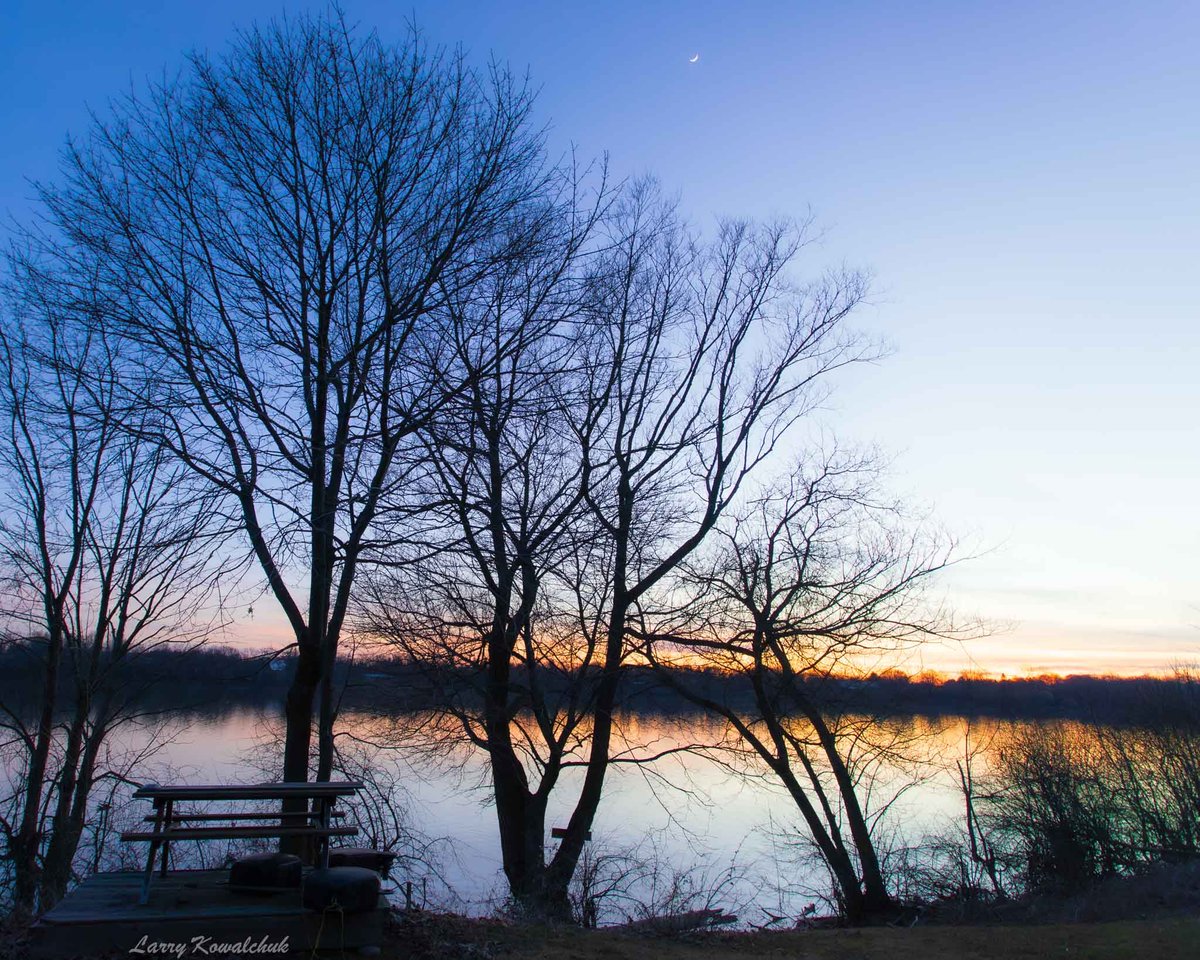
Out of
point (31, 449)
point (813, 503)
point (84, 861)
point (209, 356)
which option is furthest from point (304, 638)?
point (813, 503)

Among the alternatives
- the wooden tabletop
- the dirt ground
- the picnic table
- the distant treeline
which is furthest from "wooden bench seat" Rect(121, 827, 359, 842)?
the distant treeline

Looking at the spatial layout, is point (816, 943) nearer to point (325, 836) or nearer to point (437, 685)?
point (325, 836)

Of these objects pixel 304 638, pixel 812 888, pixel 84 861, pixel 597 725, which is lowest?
pixel 812 888

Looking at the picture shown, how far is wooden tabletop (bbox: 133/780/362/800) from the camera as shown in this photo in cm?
569

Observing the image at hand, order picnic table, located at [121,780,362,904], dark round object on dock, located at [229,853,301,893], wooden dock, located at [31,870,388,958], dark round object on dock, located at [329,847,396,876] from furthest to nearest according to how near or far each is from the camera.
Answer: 1. dark round object on dock, located at [329,847,396,876]
2. dark round object on dock, located at [229,853,301,893]
3. picnic table, located at [121,780,362,904]
4. wooden dock, located at [31,870,388,958]

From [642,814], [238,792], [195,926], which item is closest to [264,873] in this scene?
[238,792]

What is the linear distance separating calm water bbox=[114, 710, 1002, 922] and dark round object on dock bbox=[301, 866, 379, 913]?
5.25m

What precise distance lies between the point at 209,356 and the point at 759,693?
11.0 m

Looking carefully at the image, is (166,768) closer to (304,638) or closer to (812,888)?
(304,638)

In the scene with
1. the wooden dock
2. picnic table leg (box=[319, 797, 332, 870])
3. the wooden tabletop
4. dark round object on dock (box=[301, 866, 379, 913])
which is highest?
the wooden tabletop

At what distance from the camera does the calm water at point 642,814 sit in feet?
43.4

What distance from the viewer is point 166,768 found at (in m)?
16.5

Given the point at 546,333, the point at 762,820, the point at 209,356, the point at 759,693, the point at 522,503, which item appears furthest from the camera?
the point at 762,820

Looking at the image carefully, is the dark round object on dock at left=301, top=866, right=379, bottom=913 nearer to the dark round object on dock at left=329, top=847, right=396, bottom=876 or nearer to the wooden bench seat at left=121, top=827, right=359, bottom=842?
the wooden bench seat at left=121, top=827, right=359, bottom=842
